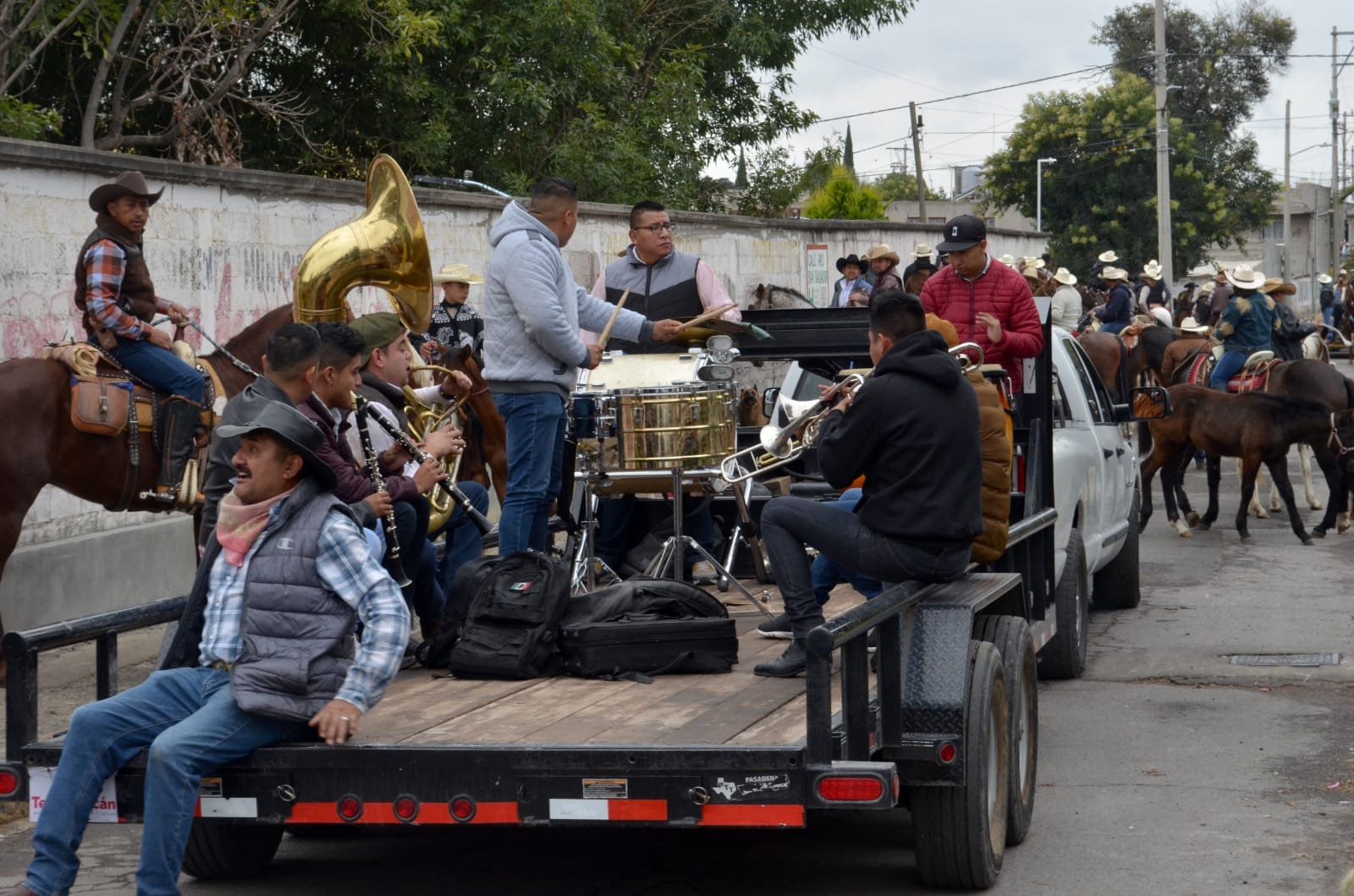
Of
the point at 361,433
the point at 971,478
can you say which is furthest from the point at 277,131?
the point at 971,478

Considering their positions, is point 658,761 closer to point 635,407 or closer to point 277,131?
point 635,407

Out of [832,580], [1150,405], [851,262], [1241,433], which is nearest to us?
[832,580]

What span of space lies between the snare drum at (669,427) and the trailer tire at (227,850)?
2386mm

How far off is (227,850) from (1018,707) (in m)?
2.85

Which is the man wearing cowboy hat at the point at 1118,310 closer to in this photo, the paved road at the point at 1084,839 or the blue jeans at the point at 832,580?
the paved road at the point at 1084,839

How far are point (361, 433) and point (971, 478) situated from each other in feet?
7.74

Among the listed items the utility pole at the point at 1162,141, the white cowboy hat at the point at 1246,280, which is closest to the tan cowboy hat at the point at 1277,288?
the white cowboy hat at the point at 1246,280

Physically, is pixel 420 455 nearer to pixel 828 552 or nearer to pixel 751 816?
pixel 828 552

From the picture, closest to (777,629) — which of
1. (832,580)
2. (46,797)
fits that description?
(832,580)

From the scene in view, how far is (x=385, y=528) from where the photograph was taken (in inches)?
267

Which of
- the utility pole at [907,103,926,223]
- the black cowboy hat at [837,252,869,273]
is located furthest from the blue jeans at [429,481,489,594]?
the utility pole at [907,103,926,223]

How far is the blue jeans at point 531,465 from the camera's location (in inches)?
299

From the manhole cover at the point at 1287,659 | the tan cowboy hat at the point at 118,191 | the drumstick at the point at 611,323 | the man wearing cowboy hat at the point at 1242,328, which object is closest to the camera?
the drumstick at the point at 611,323

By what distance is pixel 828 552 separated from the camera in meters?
6.61
